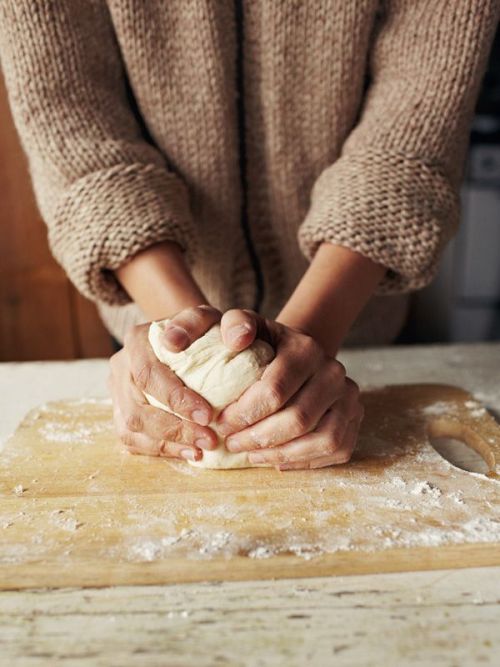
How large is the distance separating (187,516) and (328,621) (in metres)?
0.18

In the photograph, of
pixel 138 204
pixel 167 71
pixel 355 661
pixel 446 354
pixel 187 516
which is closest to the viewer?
pixel 355 661

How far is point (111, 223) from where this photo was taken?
0.80m

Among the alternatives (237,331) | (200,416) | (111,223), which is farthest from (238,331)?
(111,223)

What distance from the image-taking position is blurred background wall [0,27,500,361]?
177cm

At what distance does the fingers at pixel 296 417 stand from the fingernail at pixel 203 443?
0.07 ft

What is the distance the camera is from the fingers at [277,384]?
65 centimetres

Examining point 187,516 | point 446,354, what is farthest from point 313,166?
point 187,516

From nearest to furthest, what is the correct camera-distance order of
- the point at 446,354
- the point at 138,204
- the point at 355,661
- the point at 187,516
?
the point at 355,661
the point at 187,516
the point at 138,204
the point at 446,354

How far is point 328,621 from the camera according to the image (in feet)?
1.62

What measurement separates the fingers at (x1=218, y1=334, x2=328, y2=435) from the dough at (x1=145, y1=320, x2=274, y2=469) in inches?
0.7

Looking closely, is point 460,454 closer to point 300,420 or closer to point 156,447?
point 300,420

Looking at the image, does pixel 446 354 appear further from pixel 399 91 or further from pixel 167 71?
pixel 167 71

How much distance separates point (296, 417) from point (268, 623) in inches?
8.6

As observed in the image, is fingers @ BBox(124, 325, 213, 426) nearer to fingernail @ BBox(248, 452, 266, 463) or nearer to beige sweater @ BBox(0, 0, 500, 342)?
fingernail @ BBox(248, 452, 266, 463)
